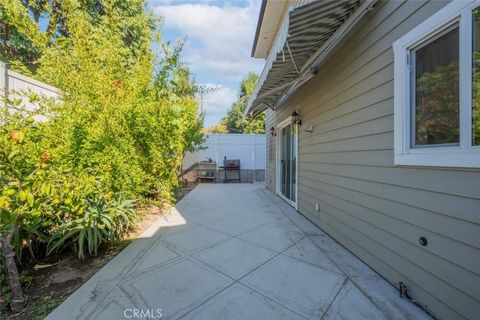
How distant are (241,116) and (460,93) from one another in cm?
2464

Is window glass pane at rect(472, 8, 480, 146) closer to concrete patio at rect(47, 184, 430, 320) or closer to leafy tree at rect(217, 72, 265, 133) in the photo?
concrete patio at rect(47, 184, 430, 320)

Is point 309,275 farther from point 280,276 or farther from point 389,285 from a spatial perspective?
point 389,285

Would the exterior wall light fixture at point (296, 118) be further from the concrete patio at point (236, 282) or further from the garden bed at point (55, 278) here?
the garden bed at point (55, 278)

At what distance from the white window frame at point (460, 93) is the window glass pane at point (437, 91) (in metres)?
0.05

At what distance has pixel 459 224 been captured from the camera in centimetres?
175

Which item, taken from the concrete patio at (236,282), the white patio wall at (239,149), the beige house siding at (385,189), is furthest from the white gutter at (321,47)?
the white patio wall at (239,149)

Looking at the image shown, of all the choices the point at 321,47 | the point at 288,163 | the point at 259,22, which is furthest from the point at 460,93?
the point at 259,22

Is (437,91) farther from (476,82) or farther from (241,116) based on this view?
(241,116)

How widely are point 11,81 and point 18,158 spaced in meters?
1.74

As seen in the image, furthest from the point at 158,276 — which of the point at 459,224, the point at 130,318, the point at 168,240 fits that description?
the point at 459,224

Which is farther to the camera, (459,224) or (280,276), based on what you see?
(280,276)

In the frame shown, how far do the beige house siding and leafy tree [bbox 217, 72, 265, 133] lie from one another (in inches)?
772

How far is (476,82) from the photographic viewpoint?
5.43ft

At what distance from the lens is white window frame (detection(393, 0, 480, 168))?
1.68 meters
